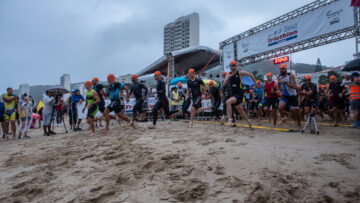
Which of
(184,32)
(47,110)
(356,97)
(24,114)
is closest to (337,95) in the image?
(356,97)

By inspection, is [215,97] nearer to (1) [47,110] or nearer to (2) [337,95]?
(2) [337,95]

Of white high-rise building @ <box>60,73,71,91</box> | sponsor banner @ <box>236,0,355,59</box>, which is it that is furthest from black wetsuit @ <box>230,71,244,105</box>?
white high-rise building @ <box>60,73,71,91</box>

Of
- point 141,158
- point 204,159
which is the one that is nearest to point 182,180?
point 204,159

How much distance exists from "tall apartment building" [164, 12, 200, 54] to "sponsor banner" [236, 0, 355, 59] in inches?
2951

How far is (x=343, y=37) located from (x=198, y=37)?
8496 centimetres

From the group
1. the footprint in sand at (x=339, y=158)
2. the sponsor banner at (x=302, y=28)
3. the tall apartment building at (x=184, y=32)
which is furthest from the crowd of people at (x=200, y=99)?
the tall apartment building at (x=184, y=32)

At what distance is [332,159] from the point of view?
2.01 metres

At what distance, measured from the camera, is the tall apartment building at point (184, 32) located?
87.5 meters

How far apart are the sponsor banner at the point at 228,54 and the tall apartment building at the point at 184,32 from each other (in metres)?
73.1

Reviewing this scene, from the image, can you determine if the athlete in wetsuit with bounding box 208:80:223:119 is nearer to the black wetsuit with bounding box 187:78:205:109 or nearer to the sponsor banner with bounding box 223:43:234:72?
the black wetsuit with bounding box 187:78:205:109

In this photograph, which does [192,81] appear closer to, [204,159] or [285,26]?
[204,159]

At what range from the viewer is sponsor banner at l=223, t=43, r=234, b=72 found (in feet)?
51.0

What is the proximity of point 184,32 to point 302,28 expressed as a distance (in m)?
83.4

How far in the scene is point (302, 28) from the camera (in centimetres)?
1159
